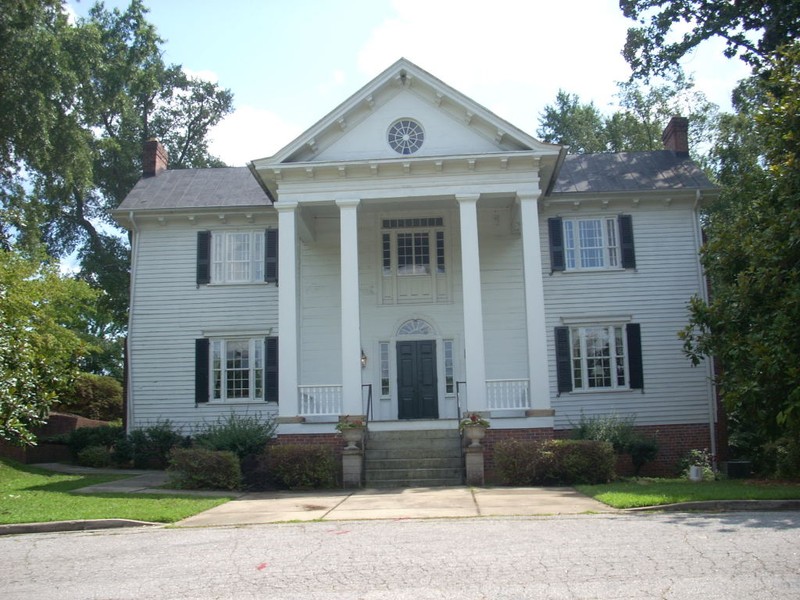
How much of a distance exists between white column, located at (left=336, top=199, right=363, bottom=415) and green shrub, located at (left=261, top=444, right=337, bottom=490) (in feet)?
6.14

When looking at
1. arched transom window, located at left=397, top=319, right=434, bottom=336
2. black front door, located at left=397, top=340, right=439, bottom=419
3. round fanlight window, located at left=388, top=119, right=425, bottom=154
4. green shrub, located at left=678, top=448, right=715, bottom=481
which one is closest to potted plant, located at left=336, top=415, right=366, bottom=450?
black front door, located at left=397, top=340, right=439, bottom=419

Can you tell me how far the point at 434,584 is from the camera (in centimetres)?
698

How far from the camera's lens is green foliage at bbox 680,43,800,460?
43.3 feet

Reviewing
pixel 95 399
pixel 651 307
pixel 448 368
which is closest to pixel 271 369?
pixel 448 368

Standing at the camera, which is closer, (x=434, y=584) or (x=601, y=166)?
(x=434, y=584)

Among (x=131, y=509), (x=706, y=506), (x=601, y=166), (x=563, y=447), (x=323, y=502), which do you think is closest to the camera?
(x=706, y=506)

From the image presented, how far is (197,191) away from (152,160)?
8.89ft

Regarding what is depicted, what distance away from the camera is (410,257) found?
859 inches

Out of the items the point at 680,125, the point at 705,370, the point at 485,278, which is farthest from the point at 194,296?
the point at 680,125

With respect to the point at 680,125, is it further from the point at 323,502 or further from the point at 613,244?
the point at 323,502

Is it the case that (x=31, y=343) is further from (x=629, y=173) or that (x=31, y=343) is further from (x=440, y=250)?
(x=629, y=173)

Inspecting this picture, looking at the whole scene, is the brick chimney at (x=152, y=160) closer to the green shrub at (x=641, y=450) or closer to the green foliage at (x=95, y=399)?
the green foliage at (x=95, y=399)

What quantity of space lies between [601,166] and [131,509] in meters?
17.2

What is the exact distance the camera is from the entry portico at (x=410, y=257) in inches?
723
